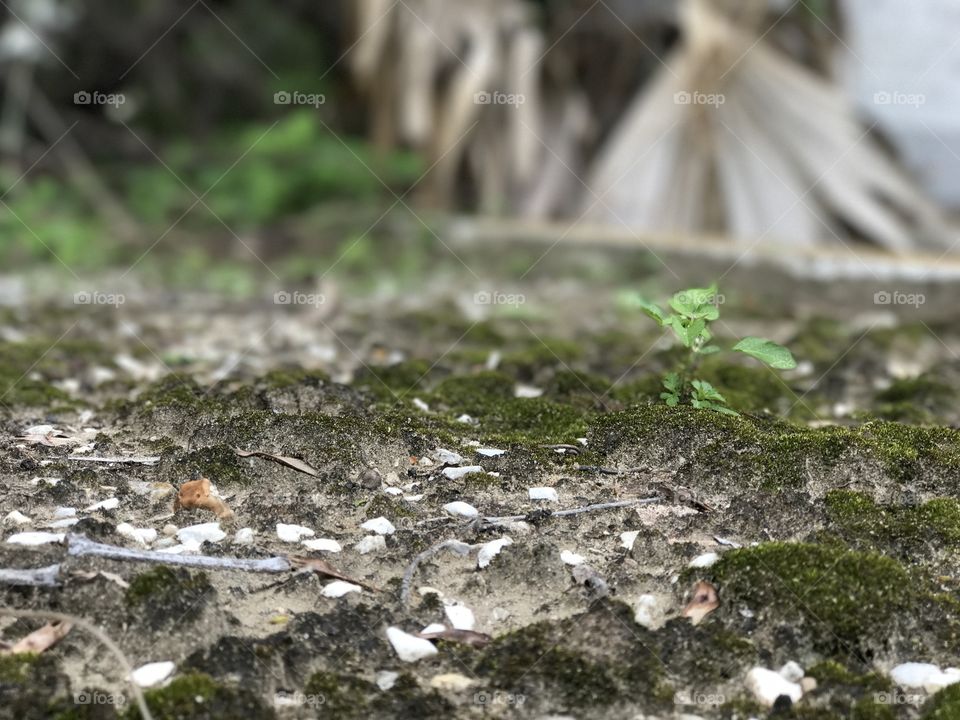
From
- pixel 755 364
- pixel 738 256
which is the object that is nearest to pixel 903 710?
pixel 755 364

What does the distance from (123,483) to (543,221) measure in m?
4.20

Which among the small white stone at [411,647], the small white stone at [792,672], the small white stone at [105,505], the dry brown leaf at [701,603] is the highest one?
the small white stone at [105,505]

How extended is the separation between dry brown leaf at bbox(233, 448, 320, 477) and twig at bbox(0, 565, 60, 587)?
23.3 inches

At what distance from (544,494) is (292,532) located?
0.52m

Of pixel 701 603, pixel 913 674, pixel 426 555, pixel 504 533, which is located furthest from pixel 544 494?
pixel 913 674

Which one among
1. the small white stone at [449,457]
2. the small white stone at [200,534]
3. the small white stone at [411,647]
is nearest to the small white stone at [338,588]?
the small white stone at [411,647]

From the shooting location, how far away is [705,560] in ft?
6.21

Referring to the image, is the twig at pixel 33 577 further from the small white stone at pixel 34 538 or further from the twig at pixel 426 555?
the twig at pixel 426 555

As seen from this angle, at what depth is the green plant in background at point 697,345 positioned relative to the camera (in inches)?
89.9

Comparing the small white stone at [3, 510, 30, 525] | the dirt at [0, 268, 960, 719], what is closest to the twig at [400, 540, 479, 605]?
the dirt at [0, 268, 960, 719]

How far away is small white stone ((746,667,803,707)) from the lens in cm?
160

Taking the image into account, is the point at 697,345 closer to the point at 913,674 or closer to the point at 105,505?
the point at 913,674

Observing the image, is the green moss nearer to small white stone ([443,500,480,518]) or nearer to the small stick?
the small stick

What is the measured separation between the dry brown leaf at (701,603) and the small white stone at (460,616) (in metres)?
0.36
